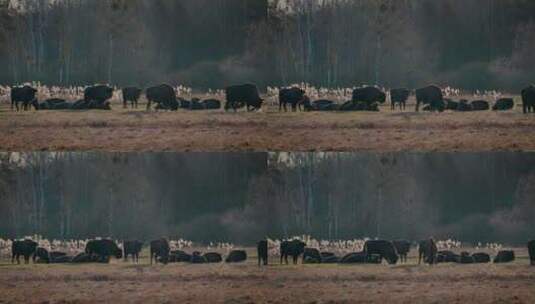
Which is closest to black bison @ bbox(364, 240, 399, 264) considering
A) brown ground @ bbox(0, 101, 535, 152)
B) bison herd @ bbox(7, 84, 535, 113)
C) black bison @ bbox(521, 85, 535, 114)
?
brown ground @ bbox(0, 101, 535, 152)

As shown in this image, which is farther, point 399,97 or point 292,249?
point 399,97

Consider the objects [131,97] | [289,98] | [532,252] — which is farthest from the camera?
[131,97]

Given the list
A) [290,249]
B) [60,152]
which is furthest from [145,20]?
[290,249]

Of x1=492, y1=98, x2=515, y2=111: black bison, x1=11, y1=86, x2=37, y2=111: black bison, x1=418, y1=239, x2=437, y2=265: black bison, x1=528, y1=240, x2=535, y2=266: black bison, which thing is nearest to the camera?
x1=528, y1=240, x2=535, y2=266: black bison

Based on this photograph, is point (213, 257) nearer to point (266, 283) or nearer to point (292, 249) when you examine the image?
point (266, 283)

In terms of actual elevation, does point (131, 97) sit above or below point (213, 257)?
above

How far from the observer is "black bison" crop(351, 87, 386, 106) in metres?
10.8

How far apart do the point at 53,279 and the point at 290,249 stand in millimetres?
2243

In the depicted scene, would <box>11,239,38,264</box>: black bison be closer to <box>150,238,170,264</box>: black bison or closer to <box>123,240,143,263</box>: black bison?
<box>123,240,143,263</box>: black bison

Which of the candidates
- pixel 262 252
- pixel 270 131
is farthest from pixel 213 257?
pixel 270 131

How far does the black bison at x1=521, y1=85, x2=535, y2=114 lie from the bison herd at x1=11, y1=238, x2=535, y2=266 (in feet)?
4.42

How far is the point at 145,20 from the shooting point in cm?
1101

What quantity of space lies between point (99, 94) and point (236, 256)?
203 cm

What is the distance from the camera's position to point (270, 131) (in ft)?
35.3
